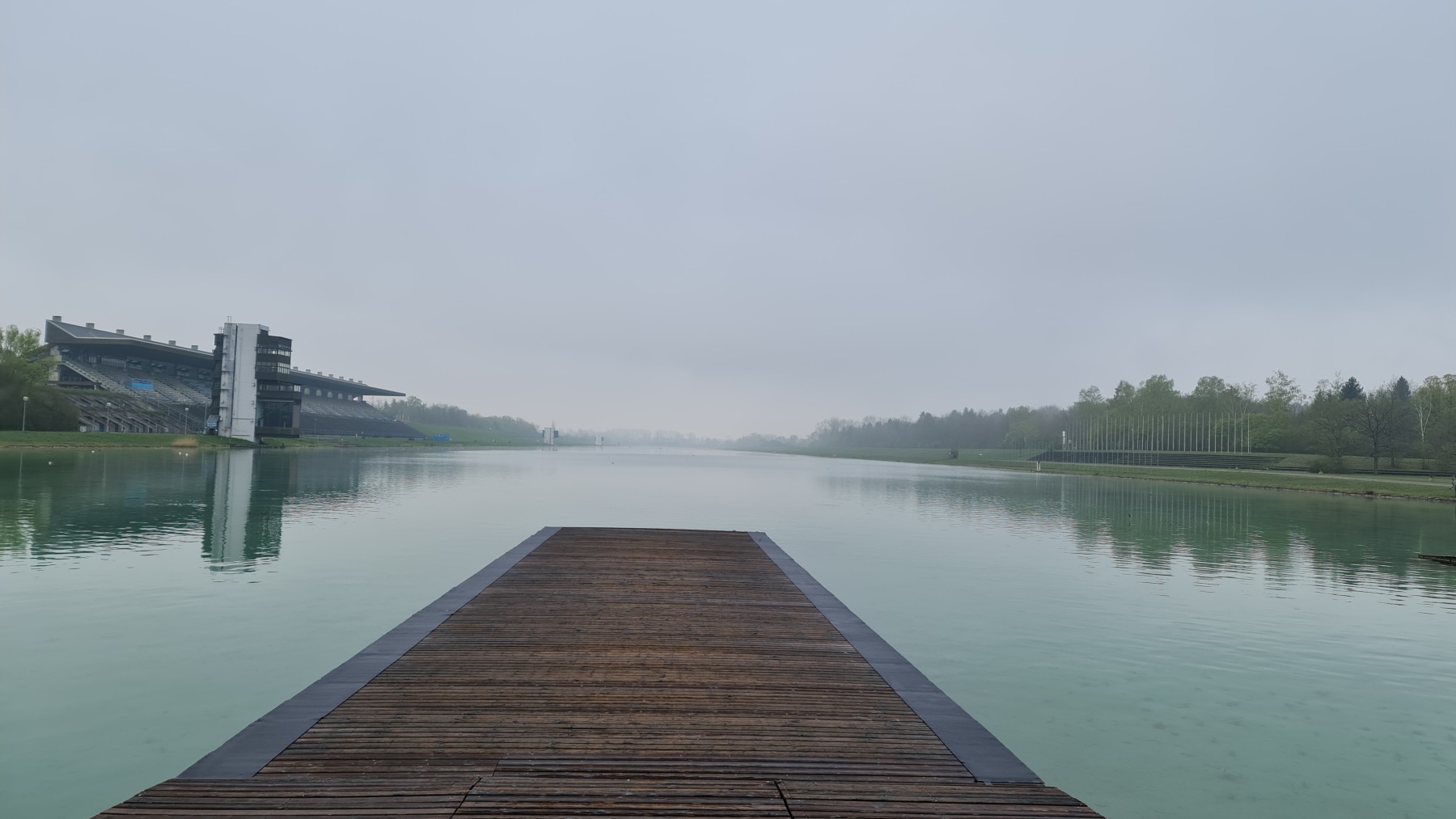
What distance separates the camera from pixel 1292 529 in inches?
1186

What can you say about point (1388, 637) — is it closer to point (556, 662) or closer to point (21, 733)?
point (556, 662)

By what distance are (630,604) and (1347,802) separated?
29.4 ft

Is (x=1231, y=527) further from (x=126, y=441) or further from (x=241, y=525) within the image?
(x=126, y=441)

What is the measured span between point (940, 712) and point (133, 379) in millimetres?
135658

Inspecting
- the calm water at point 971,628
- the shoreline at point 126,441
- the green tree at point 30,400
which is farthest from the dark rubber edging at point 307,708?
the green tree at point 30,400

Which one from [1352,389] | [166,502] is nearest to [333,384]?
[166,502]

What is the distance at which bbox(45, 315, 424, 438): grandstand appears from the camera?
3632 inches

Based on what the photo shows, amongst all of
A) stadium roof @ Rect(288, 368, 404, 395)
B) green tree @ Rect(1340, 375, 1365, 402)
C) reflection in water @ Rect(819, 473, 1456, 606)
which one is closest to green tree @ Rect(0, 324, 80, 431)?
stadium roof @ Rect(288, 368, 404, 395)

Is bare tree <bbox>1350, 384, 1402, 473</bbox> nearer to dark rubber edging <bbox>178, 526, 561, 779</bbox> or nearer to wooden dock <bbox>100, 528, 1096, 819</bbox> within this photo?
wooden dock <bbox>100, 528, 1096, 819</bbox>

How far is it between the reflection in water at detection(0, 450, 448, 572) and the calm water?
8.4 inches

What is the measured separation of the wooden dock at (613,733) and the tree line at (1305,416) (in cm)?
8690

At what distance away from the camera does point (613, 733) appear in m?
6.22

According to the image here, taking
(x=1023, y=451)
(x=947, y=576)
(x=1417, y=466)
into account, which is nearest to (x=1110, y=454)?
(x=1023, y=451)

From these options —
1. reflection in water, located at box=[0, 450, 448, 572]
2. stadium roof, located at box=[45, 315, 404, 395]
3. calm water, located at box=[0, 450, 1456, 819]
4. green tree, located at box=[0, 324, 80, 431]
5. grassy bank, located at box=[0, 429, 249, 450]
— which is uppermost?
stadium roof, located at box=[45, 315, 404, 395]
